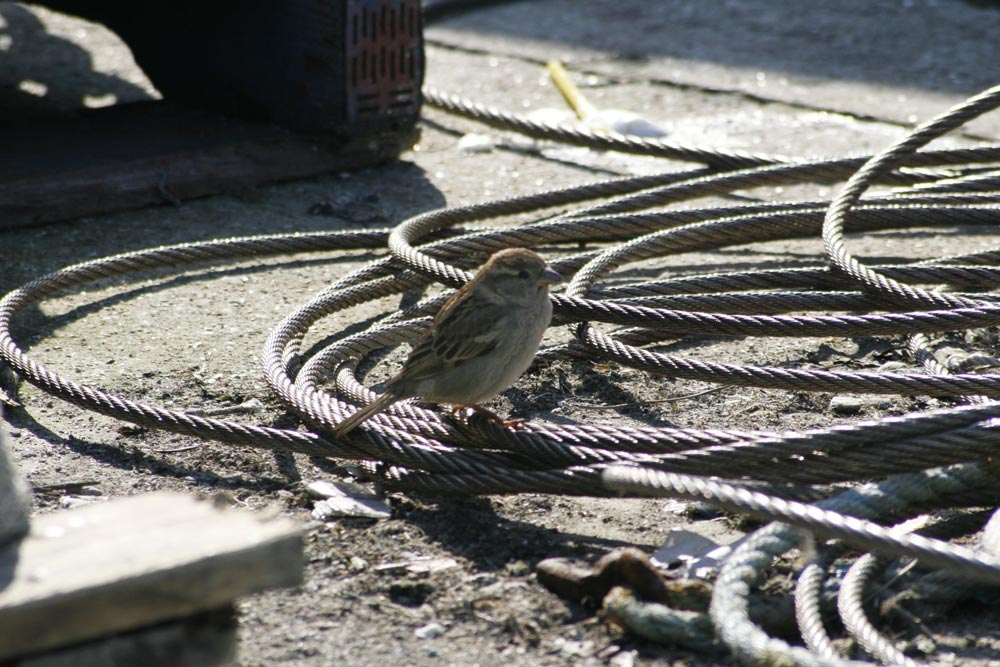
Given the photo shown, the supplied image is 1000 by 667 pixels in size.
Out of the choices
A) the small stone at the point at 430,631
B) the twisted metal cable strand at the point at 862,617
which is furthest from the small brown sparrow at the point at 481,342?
the twisted metal cable strand at the point at 862,617

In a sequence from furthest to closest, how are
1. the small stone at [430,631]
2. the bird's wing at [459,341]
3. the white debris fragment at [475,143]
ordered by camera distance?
the white debris fragment at [475,143], the bird's wing at [459,341], the small stone at [430,631]

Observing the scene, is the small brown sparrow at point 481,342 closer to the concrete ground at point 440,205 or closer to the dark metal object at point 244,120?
the concrete ground at point 440,205

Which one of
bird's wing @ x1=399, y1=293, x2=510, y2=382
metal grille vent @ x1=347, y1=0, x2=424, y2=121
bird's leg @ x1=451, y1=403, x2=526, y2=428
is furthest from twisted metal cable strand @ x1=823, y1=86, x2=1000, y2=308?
metal grille vent @ x1=347, y1=0, x2=424, y2=121

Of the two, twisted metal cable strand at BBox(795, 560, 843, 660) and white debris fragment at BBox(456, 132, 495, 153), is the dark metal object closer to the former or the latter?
white debris fragment at BBox(456, 132, 495, 153)

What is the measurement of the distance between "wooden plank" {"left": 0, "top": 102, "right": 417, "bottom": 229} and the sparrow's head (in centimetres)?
224

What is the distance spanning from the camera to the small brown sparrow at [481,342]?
11.2 feet

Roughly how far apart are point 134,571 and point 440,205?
12.6 ft

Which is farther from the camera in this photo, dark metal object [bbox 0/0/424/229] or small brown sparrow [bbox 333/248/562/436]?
dark metal object [bbox 0/0/424/229]

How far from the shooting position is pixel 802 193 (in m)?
5.68

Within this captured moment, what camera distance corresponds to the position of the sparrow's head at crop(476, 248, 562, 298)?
3559 mm

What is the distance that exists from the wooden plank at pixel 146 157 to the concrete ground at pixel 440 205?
86 mm

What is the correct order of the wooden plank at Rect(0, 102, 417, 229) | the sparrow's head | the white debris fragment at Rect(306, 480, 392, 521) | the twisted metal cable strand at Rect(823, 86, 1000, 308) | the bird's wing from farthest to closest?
the wooden plank at Rect(0, 102, 417, 229) → the twisted metal cable strand at Rect(823, 86, 1000, 308) → the sparrow's head → the bird's wing → the white debris fragment at Rect(306, 480, 392, 521)

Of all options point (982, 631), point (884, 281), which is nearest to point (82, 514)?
point (982, 631)

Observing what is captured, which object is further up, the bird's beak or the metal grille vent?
the metal grille vent
